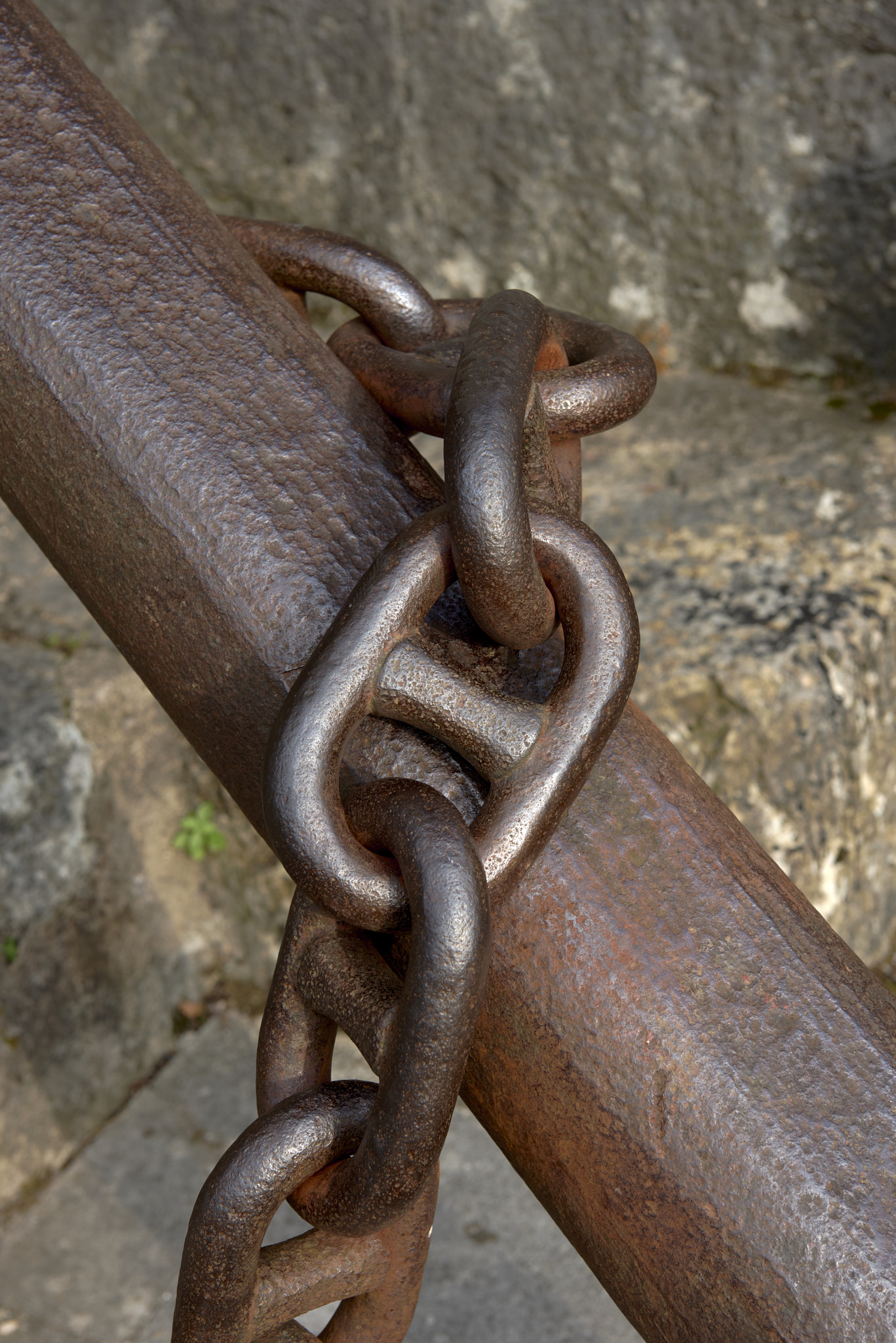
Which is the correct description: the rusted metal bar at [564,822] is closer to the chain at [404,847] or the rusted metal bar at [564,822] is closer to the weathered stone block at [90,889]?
the chain at [404,847]

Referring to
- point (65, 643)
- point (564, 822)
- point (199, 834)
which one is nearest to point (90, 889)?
point (199, 834)

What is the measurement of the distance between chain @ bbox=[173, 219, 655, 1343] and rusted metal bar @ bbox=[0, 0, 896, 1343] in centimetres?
5

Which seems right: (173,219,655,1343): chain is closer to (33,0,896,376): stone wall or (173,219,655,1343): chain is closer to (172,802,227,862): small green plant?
(172,802,227,862): small green plant

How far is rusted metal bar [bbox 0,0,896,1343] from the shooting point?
0.42m

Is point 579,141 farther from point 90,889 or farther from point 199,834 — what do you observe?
point 90,889

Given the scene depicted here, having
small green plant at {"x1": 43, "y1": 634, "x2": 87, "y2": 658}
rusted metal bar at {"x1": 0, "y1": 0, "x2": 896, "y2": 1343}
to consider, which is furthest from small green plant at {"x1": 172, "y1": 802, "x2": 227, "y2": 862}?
rusted metal bar at {"x1": 0, "y1": 0, "x2": 896, "y2": 1343}

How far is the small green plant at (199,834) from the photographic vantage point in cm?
192

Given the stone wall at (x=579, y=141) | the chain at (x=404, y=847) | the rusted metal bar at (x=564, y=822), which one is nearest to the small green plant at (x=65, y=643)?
the stone wall at (x=579, y=141)

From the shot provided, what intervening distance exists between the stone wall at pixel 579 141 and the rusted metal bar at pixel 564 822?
175 cm

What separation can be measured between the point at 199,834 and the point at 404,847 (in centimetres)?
157

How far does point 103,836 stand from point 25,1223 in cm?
54

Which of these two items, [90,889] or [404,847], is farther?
[90,889]

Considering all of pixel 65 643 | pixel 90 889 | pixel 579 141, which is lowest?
pixel 90 889

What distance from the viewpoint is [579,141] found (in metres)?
2.16
